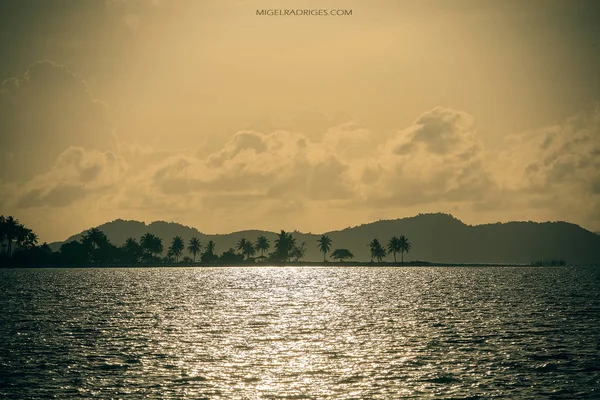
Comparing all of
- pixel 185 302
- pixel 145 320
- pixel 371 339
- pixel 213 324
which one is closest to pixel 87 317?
pixel 145 320

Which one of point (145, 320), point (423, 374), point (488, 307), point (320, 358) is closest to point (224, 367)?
point (320, 358)

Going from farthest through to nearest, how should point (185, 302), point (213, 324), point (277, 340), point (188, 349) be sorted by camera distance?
point (185, 302), point (213, 324), point (277, 340), point (188, 349)

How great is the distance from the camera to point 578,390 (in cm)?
5041

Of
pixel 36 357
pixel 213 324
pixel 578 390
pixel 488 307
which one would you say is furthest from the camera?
pixel 488 307

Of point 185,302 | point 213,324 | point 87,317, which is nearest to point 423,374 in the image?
point 213,324

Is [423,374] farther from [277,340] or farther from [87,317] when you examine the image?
[87,317]

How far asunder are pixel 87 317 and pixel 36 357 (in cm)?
3875

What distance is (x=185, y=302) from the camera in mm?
135625

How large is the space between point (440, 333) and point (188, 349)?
3050cm

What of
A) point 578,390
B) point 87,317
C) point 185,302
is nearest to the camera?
point 578,390

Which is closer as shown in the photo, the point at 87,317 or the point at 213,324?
the point at 213,324

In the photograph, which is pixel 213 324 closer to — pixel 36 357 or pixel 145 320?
pixel 145 320

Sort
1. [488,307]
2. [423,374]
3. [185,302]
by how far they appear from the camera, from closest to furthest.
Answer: [423,374]
[488,307]
[185,302]

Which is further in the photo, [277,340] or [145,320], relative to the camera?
[145,320]
